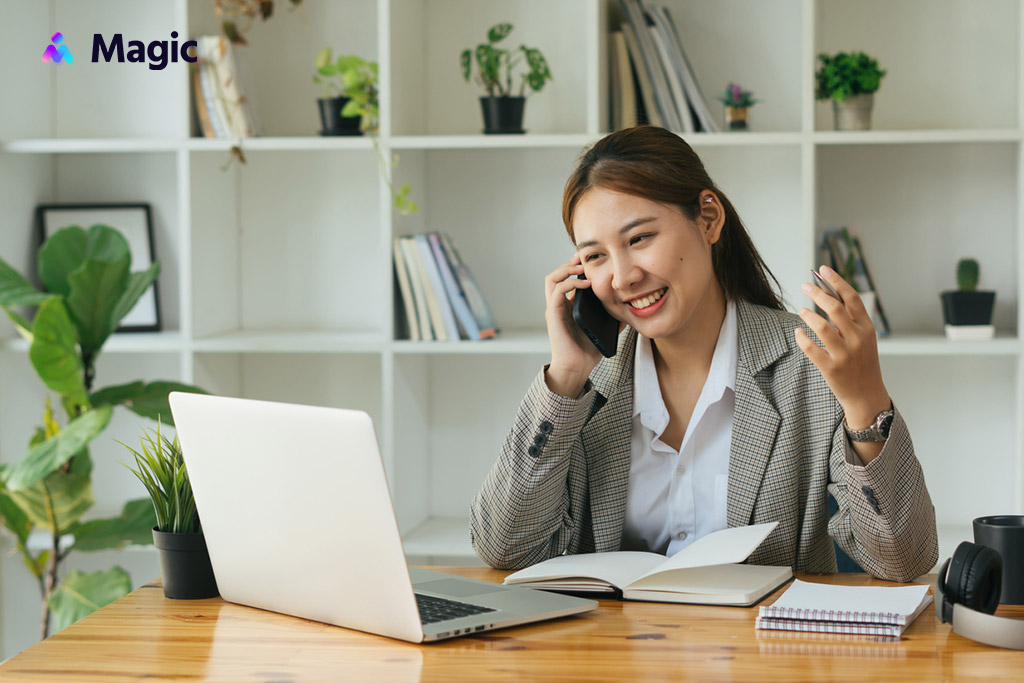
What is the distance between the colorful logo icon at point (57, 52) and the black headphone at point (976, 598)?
2.69 meters

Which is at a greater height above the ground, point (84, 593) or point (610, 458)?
point (610, 458)

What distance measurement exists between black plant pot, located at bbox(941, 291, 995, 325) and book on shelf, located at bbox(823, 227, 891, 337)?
169 millimetres

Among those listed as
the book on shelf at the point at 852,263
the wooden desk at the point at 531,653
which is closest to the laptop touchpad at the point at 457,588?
the wooden desk at the point at 531,653

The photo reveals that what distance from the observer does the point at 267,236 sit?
Result: 2.96m

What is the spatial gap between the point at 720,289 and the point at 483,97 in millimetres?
1072

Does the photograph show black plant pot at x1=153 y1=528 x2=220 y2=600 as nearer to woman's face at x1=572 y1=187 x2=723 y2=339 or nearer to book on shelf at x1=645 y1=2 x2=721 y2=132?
woman's face at x1=572 y1=187 x2=723 y2=339

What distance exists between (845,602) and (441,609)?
44 centimetres

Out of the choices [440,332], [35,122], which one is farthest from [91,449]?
[440,332]

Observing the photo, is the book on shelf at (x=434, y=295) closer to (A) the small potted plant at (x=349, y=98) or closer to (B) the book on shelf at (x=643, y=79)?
(A) the small potted plant at (x=349, y=98)

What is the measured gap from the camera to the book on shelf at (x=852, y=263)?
259cm

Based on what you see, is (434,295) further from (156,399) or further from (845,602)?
(845,602)

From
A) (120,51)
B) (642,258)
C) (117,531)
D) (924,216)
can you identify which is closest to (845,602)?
(642,258)

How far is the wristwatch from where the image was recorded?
1.28m

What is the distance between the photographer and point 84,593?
2.48 meters
